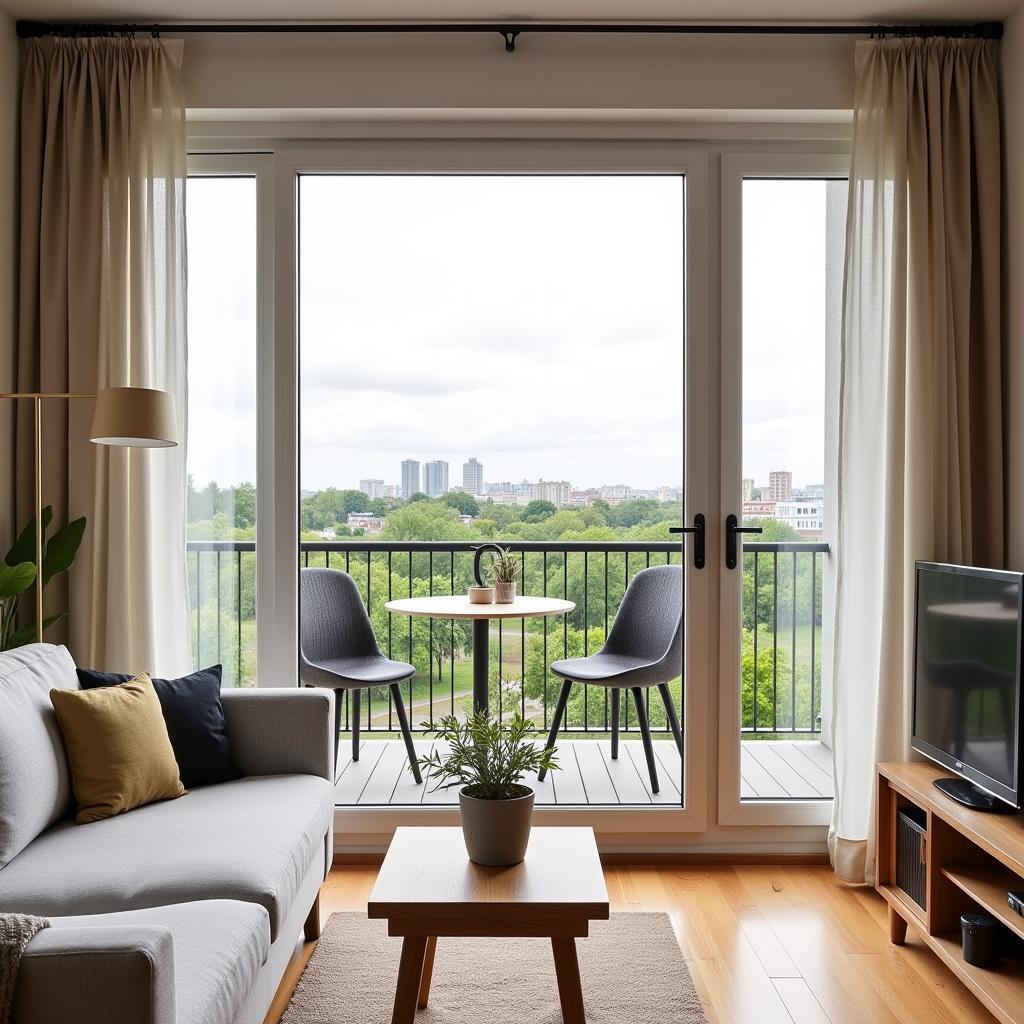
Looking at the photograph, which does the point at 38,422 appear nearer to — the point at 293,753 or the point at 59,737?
the point at 59,737

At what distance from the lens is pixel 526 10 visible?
10.1 ft

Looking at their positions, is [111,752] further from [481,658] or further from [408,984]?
[481,658]

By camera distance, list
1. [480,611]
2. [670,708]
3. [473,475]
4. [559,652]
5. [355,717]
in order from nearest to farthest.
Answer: [480,611] → [670,708] → [355,717] → [473,475] → [559,652]

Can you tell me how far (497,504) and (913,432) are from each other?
184 centimetres

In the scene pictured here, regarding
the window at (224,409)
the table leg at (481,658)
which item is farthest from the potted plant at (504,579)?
the window at (224,409)

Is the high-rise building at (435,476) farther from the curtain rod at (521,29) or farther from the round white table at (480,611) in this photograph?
the curtain rod at (521,29)

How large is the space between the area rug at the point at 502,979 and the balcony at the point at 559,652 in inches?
26.3

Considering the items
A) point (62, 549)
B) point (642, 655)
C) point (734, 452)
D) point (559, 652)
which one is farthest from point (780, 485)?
point (62, 549)

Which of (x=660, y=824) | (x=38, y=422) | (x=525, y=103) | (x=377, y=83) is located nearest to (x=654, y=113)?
(x=525, y=103)

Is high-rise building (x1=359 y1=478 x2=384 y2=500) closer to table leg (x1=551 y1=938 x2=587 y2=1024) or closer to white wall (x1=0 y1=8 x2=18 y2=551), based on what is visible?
white wall (x1=0 y1=8 x2=18 y2=551)

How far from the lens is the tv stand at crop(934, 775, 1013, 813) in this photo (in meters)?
2.46

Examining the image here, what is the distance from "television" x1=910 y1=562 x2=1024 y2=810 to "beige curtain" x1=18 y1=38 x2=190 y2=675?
95.5 inches

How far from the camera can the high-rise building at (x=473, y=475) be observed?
4211 millimetres

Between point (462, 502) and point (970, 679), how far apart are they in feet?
7.62
